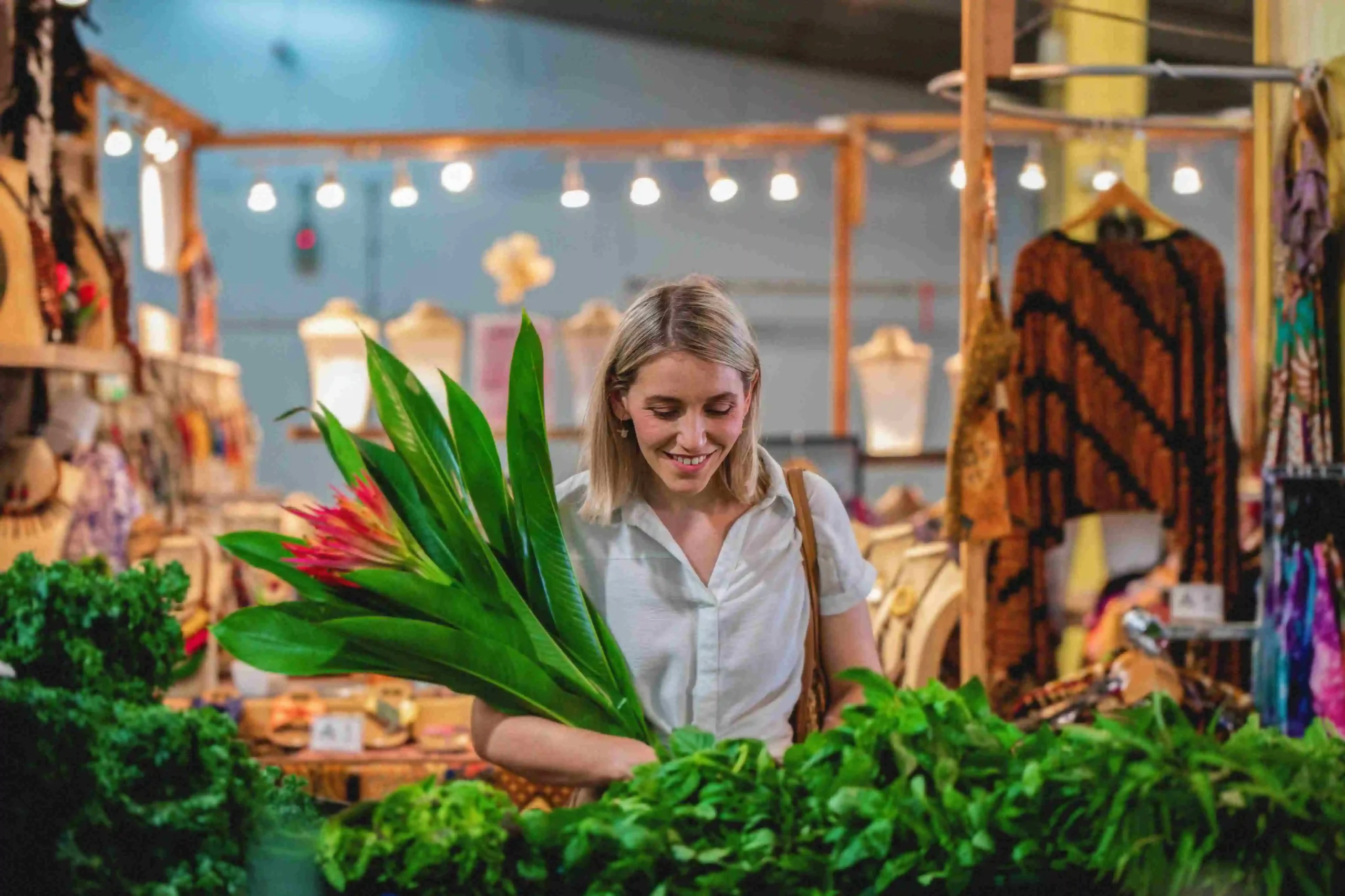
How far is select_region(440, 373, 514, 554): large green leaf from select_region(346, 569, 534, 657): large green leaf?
0.11 metres

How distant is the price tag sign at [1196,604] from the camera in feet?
11.2

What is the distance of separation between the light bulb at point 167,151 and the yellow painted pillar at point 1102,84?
4.85 m

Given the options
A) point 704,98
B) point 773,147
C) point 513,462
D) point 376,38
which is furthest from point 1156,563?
point 376,38

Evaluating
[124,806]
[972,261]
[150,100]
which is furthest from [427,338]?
[124,806]

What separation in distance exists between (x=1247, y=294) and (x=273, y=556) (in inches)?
205

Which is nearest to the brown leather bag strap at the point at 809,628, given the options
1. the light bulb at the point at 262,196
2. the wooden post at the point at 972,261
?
the wooden post at the point at 972,261

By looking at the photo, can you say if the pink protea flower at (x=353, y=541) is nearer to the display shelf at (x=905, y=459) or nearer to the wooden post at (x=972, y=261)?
the wooden post at (x=972, y=261)

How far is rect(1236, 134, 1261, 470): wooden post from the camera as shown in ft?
17.6

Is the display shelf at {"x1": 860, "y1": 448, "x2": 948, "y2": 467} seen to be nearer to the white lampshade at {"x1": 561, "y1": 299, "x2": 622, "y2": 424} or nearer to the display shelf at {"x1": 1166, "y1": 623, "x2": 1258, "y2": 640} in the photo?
the white lampshade at {"x1": 561, "y1": 299, "x2": 622, "y2": 424}

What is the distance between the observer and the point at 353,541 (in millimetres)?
1671

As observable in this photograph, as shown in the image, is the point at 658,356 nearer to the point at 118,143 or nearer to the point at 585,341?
the point at 118,143

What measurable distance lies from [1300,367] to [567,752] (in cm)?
208

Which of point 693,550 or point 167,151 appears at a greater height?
point 167,151

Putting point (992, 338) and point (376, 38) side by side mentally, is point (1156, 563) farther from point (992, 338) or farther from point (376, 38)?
point (376, 38)
